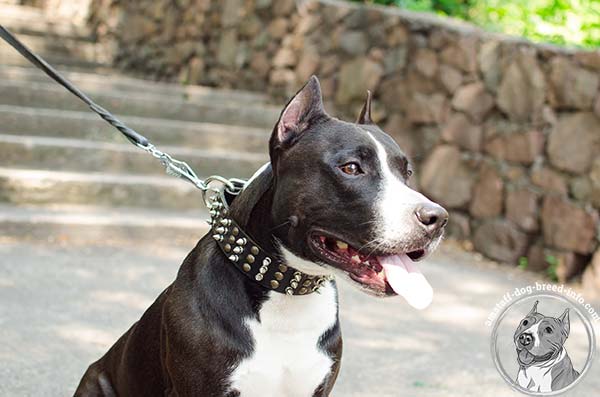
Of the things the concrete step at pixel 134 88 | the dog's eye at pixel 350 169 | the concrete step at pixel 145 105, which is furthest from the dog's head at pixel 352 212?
the concrete step at pixel 134 88

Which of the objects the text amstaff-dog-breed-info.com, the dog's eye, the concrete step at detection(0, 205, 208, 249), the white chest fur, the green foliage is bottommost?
the concrete step at detection(0, 205, 208, 249)

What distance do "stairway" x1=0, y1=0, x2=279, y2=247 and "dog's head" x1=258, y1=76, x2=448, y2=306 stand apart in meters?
3.61

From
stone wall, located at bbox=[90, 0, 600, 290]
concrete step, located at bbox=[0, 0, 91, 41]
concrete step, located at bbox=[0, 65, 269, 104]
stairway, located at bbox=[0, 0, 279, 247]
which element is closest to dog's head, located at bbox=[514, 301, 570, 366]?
stone wall, located at bbox=[90, 0, 600, 290]

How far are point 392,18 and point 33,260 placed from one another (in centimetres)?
353

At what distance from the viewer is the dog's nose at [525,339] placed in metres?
3.63

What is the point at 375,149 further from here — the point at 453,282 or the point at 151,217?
the point at 151,217

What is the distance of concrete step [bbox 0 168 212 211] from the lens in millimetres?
6270

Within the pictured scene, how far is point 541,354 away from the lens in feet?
11.9

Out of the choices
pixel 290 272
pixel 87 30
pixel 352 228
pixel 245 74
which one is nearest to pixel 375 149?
pixel 352 228

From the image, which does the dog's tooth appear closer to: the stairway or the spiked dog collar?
the spiked dog collar

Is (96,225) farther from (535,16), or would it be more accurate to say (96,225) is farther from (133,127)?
(535,16)

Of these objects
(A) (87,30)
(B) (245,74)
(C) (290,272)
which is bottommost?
(A) (87,30)

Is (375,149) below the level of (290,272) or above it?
above

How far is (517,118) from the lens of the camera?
6.41m
